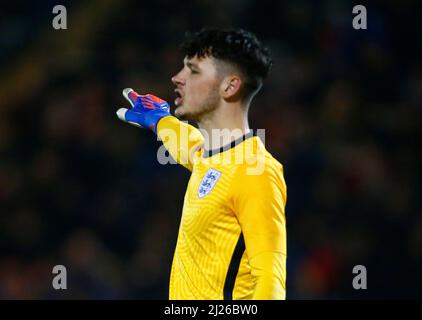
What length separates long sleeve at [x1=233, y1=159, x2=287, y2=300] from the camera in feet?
8.00

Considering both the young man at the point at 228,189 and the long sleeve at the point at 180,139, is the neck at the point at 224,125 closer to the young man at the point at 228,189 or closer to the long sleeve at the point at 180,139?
the young man at the point at 228,189

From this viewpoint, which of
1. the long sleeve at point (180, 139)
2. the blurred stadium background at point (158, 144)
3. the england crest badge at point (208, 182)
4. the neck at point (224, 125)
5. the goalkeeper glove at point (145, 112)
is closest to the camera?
the england crest badge at point (208, 182)

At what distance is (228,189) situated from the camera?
261 cm

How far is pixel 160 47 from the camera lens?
241 inches

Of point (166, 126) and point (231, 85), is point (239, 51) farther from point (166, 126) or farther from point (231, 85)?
point (166, 126)

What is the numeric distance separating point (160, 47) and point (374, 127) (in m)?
1.67

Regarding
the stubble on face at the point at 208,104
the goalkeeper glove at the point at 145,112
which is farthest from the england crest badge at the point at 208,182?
the goalkeeper glove at the point at 145,112

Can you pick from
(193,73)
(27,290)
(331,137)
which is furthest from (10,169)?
(193,73)

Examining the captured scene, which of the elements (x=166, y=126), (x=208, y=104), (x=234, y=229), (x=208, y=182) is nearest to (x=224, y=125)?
(x=208, y=104)

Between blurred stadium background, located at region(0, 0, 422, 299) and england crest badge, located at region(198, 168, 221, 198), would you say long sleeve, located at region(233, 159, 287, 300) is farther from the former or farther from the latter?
blurred stadium background, located at region(0, 0, 422, 299)

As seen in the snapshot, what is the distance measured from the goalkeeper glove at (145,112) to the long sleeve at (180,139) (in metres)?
0.04

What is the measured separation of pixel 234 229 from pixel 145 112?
0.91m

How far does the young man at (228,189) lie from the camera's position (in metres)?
2.50

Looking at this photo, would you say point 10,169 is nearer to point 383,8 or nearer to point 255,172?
point 383,8
